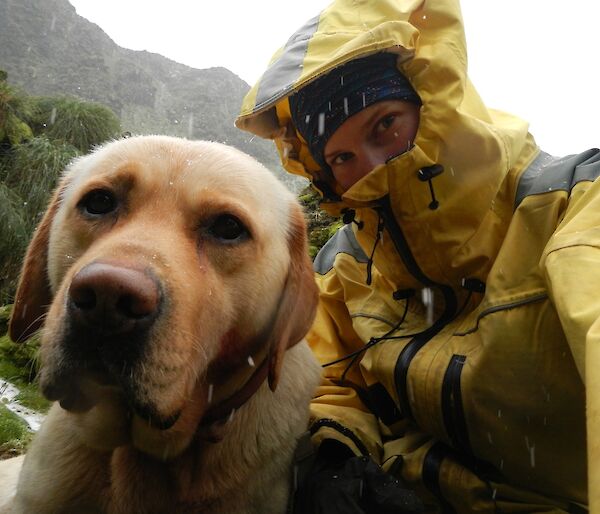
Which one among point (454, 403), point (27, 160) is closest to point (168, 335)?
point (454, 403)

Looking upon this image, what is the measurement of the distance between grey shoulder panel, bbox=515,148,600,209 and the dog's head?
96 cm

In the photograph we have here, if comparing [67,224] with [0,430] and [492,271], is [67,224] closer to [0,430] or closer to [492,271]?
[492,271]

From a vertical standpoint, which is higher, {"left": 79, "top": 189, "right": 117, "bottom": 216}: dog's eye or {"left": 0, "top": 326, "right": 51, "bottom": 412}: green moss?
{"left": 79, "top": 189, "right": 117, "bottom": 216}: dog's eye

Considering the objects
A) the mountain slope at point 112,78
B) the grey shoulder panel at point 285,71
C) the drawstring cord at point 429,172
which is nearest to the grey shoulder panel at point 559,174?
the drawstring cord at point 429,172

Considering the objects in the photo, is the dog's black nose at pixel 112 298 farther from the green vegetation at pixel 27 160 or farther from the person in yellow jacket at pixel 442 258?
the green vegetation at pixel 27 160

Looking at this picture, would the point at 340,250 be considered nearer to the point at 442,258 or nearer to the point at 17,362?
the point at 442,258

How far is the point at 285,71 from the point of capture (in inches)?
84.2

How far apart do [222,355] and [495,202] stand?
1.35 meters

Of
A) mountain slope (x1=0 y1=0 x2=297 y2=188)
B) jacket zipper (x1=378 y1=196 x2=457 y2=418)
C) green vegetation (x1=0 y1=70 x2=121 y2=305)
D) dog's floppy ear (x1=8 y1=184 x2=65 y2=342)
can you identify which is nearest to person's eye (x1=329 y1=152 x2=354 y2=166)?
jacket zipper (x1=378 y1=196 x2=457 y2=418)

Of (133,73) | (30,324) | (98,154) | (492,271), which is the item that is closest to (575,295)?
(492,271)

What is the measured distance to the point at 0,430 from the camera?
3055mm

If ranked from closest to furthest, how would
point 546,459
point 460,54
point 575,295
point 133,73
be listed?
point 575,295 → point 546,459 → point 460,54 → point 133,73

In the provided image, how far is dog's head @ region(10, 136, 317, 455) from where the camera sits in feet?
3.82

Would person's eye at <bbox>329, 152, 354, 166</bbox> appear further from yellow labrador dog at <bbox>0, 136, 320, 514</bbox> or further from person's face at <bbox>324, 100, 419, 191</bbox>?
yellow labrador dog at <bbox>0, 136, 320, 514</bbox>
